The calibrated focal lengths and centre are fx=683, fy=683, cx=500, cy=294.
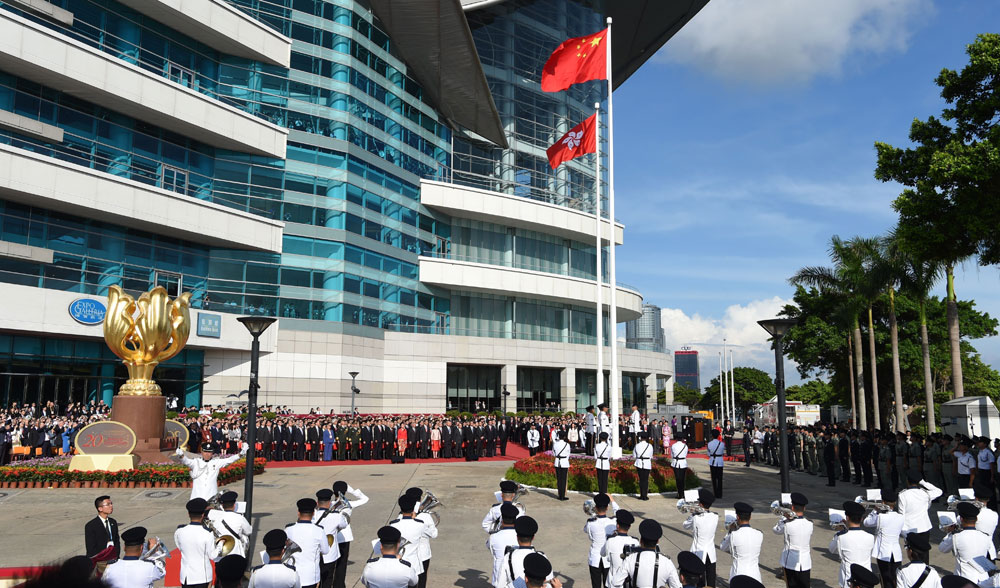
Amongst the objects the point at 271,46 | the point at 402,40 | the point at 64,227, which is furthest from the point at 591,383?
the point at 64,227

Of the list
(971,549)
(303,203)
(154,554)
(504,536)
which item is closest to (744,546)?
(971,549)

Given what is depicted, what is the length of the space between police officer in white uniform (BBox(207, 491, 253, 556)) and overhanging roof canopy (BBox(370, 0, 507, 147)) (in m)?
44.8

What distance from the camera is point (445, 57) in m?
51.7

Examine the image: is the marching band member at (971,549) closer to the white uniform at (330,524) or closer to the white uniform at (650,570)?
the white uniform at (650,570)

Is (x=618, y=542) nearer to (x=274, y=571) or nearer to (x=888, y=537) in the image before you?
(x=274, y=571)

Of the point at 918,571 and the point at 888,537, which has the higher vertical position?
the point at 918,571

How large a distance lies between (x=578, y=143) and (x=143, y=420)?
57.2ft

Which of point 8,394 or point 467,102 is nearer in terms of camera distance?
point 8,394

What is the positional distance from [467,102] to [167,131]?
22.7 metres

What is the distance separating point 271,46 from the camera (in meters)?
44.5

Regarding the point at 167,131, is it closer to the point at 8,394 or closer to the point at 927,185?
the point at 8,394

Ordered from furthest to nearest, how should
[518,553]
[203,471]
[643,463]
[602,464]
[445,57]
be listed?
[445,57] < [643,463] < [602,464] < [203,471] < [518,553]

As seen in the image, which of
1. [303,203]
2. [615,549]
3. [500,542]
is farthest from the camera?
[303,203]

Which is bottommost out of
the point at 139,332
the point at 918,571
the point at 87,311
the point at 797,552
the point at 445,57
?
the point at 797,552
